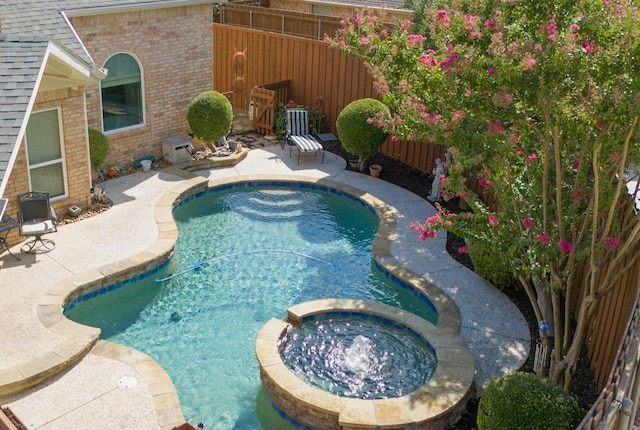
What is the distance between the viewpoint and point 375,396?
9734 mm

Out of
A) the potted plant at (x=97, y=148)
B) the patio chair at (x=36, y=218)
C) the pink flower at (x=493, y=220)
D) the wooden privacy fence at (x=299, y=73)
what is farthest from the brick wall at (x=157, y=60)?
the pink flower at (x=493, y=220)

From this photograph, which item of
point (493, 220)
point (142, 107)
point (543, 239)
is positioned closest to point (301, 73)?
point (142, 107)

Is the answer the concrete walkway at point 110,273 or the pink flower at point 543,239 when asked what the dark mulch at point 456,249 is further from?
the pink flower at point 543,239

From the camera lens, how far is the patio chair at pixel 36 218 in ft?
41.9

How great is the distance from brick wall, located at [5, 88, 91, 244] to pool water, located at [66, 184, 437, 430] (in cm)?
208

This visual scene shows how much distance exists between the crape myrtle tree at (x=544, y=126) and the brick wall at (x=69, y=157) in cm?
679

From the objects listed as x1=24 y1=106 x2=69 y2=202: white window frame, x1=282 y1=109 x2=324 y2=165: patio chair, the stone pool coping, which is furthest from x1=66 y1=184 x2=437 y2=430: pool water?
x1=24 y1=106 x2=69 y2=202: white window frame

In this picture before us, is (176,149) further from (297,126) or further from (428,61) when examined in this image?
(428,61)

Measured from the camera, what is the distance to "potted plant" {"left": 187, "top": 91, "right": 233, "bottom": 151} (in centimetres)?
1712

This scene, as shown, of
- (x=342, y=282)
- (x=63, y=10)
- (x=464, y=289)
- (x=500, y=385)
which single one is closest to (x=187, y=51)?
(x=63, y=10)

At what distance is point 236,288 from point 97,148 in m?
5.00

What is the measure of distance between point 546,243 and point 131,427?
545 cm

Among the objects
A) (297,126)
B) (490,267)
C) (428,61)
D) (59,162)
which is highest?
(428,61)

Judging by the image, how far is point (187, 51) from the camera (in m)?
17.6
